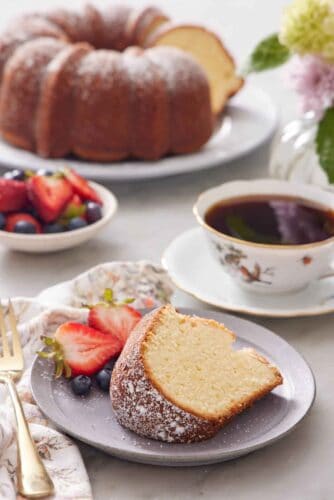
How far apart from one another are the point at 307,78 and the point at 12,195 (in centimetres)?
55

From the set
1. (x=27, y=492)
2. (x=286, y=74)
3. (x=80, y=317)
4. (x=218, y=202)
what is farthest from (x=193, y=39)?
(x=27, y=492)

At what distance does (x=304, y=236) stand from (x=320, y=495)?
0.51m

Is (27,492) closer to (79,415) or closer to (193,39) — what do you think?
(79,415)

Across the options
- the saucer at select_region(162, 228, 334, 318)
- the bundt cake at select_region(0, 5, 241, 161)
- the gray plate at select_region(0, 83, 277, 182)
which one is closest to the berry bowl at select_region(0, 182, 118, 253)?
the saucer at select_region(162, 228, 334, 318)

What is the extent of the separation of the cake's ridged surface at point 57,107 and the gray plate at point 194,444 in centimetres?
90

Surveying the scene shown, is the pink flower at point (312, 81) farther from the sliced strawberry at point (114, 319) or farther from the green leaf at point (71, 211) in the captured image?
the sliced strawberry at point (114, 319)

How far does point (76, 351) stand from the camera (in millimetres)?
1205

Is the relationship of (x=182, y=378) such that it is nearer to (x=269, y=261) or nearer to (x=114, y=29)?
(x=269, y=261)

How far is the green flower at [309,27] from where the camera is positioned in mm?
1563

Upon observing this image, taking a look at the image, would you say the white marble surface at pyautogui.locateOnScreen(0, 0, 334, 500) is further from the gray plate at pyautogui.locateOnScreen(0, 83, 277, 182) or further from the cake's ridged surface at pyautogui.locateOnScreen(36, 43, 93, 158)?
the cake's ridged surface at pyautogui.locateOnScreen(36, 43, 93, 158)

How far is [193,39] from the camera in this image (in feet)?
7.64

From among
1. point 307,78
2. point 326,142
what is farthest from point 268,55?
point 326,142

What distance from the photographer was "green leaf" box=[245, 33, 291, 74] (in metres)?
1.71

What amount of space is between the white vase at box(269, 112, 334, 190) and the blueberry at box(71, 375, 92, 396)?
762 mm
